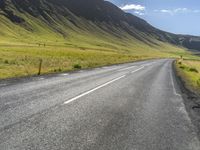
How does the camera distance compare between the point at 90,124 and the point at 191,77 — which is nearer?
the point at 90,124

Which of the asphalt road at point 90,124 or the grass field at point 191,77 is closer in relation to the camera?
the asphalt road at point 90,124

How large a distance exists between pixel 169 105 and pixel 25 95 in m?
5.66

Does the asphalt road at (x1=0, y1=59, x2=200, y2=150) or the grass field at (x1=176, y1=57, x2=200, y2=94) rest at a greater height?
the asphalt road at (x1=0, y1=59, x2=200, y2=150)

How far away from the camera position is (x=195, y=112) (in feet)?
40.1

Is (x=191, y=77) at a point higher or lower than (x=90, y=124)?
lower

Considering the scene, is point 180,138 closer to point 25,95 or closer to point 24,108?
point 24,108

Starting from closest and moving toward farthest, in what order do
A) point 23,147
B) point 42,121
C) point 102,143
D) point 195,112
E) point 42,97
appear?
point 23,147 → point 102,143 → point 42,121 → point 195,112 → point 42,97

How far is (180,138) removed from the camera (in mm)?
8109

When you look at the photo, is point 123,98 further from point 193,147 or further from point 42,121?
point 193,147

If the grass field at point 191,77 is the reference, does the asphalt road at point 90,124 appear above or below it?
above

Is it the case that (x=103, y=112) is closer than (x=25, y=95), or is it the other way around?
(x=103, y=112)

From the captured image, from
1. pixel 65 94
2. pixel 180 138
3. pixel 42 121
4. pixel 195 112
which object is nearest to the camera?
pixel 180 138

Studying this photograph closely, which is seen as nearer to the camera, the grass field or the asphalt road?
the asphalt road

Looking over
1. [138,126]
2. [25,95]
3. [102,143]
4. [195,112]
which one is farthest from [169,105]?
[102,143]
